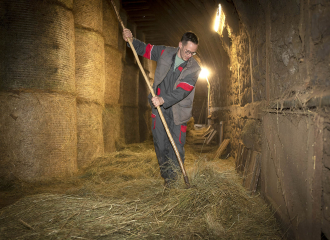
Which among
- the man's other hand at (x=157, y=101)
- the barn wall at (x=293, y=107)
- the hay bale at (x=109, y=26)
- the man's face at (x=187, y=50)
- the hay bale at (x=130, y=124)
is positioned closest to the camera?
the barn wall at (x=293, y=107)

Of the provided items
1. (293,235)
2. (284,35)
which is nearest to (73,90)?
(284,35)

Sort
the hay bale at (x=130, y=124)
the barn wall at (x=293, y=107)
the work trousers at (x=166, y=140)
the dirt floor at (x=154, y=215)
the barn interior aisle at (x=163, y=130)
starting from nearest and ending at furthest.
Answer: the barn wall at (x=293, y=107) < the barn interior aisle at (x=163, y=130) < the dirt floor at (x=154, y=215) < the work trousers at (x=166, y=140) < the hay bale at (x=130, y=124)

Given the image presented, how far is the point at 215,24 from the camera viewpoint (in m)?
4.91

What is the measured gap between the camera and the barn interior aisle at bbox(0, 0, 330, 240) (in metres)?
1.66

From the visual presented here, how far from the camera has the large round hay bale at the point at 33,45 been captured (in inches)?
123

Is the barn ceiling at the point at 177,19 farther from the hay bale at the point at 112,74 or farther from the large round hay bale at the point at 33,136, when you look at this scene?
the large round hay bale at the point at 33,136

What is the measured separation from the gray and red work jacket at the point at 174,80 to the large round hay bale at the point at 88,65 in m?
1.35

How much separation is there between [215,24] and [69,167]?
3.79 m

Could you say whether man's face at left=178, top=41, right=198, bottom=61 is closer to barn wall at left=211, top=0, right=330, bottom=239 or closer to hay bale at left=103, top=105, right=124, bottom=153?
barn wall at left=211, top=0, right=330, bottom=239

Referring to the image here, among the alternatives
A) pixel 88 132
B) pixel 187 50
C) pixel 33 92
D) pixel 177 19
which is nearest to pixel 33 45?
pixel 33 92

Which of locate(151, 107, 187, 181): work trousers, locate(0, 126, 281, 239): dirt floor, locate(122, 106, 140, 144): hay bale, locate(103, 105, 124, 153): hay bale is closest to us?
locate(0, 126, 281, 239): dirt floor

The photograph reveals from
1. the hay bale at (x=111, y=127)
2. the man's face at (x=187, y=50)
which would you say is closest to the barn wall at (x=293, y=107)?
the man's face at (x=187, y=50)

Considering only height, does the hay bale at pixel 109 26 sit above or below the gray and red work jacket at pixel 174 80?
above

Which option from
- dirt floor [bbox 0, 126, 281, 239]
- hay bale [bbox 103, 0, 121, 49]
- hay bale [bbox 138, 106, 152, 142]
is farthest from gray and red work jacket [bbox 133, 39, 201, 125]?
hay bale [bbox 138, 106, 152, 142]
